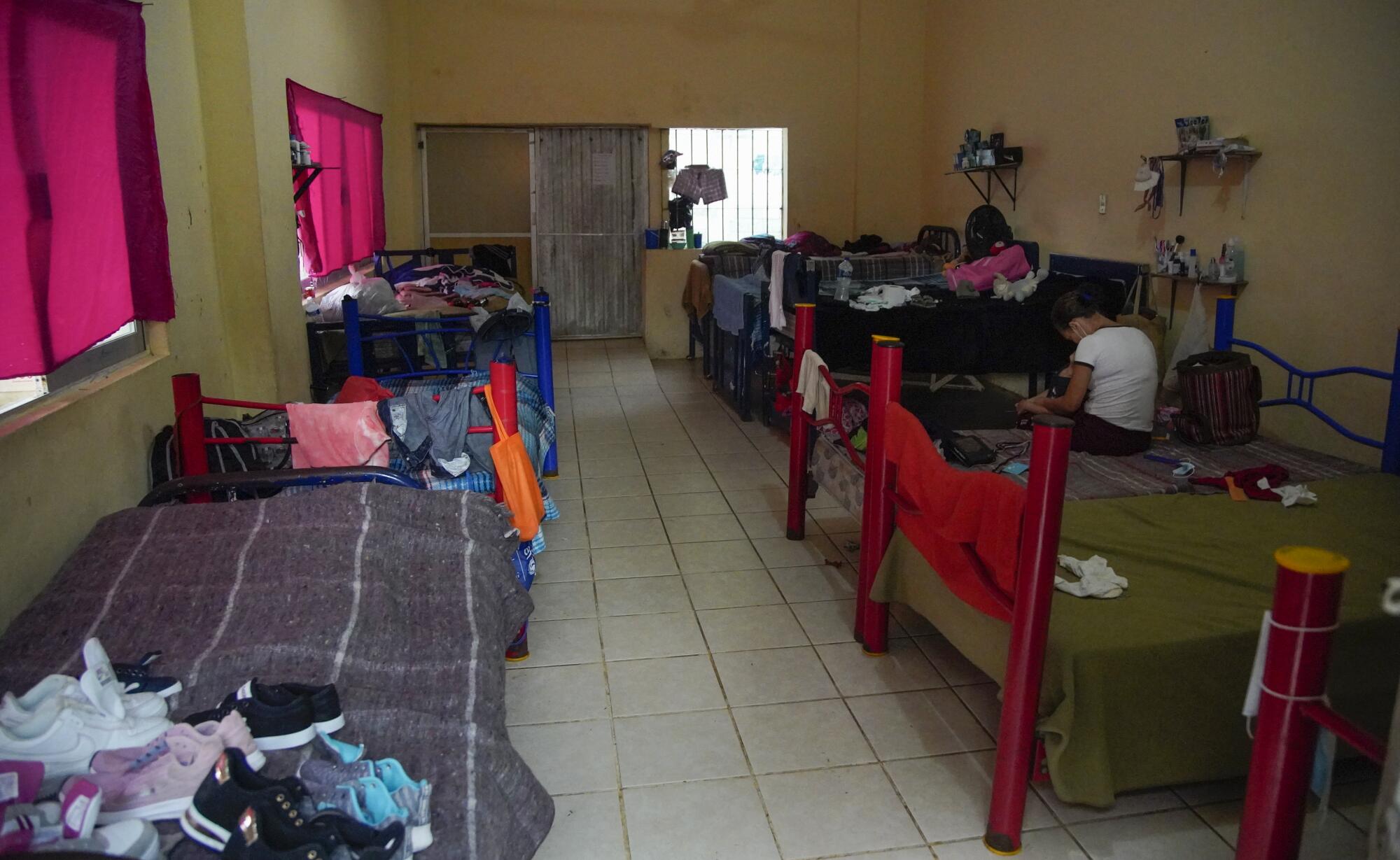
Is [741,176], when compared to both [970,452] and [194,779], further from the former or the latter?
[194,779]

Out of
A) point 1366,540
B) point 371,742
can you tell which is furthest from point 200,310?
point 1366,540

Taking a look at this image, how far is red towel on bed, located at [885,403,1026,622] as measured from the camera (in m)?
2.34

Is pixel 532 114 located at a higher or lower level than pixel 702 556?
higher

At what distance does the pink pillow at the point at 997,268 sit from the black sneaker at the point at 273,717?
5.29m

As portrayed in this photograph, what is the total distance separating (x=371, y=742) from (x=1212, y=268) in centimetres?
478

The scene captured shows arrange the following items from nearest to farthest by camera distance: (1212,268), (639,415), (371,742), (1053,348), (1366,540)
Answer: (371,742)
(1366,540)
(1212,268)
(1053,348)
(639,415)

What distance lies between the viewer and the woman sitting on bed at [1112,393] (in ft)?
13.3

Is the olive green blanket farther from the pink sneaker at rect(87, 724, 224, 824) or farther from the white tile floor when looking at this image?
the pink sneaker at rect(87, 724, 224, 824)

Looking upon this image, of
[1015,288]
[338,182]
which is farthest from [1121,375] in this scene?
[338,182]

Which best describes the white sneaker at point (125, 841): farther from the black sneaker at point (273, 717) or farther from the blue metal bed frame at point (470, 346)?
the blue metal bed frame at point (470, 346)

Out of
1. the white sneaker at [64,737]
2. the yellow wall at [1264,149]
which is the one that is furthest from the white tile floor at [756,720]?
the yellow wall at [1264,149]

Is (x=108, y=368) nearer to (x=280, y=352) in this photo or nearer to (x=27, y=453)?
(x=27, y=453)

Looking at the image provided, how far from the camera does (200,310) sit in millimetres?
3785

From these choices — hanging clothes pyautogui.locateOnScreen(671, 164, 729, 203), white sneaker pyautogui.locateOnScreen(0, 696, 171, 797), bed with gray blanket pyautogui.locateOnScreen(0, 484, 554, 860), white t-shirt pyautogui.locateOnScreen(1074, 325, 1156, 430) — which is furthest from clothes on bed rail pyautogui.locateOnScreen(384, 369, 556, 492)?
hanging clothes pyautogui.locateOnScreen(671, 164, 729, 203)
